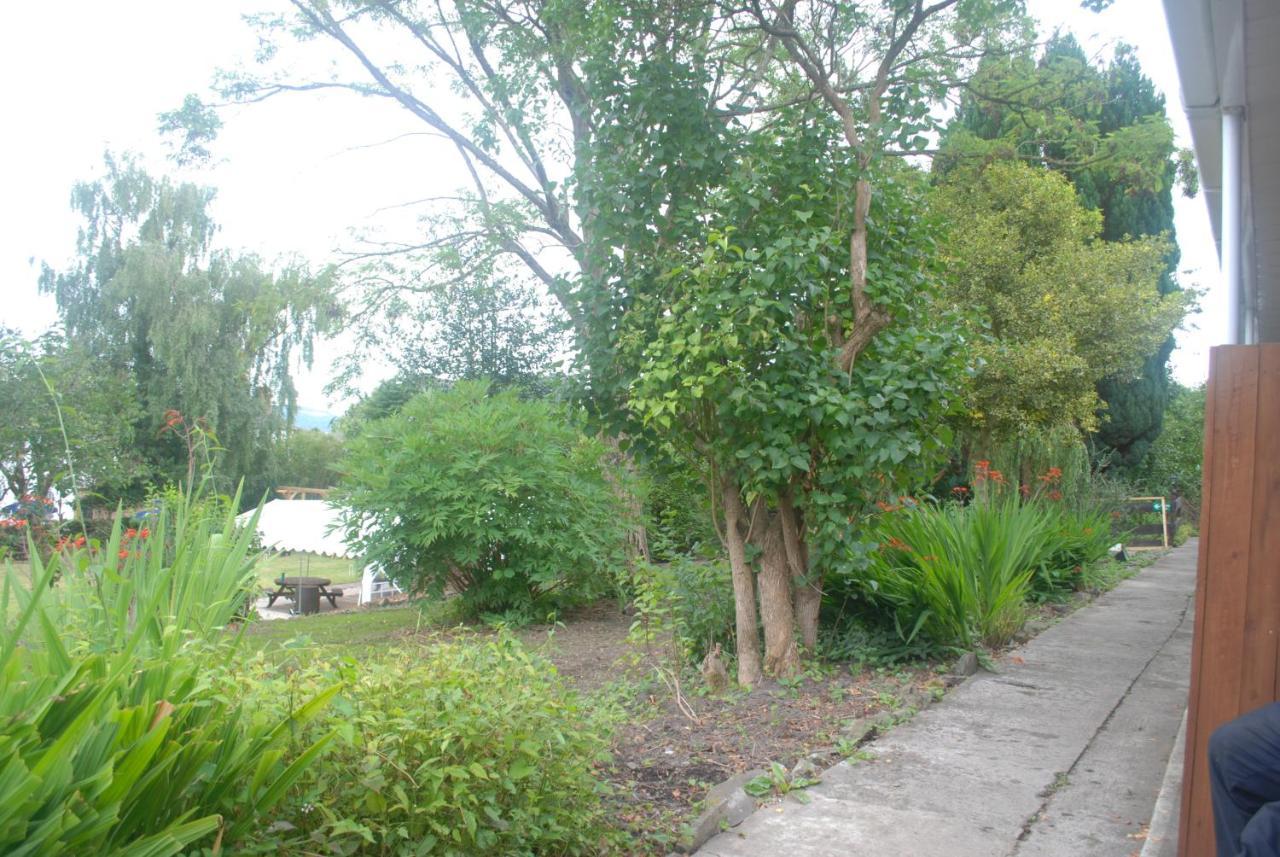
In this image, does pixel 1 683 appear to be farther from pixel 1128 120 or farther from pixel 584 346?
pixel 1128 120

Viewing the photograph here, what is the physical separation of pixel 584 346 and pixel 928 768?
3.50m

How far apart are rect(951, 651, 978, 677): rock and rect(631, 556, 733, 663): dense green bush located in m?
1.46

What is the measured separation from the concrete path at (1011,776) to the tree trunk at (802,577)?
3.25ft

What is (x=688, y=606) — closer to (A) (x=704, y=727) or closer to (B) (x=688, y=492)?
(B) (x=688, y=492)

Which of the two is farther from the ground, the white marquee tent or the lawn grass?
the white marquee tent

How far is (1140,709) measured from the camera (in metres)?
5.66

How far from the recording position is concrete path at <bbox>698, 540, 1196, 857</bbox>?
11.8 ft

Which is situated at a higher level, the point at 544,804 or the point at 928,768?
the point at 544,804

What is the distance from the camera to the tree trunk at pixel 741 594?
237 inches

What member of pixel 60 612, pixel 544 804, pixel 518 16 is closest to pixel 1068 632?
pixel 544 804

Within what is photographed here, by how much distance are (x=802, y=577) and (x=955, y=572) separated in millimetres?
1146

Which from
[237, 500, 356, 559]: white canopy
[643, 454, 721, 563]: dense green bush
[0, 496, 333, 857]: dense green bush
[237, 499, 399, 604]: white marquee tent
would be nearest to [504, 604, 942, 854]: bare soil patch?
[643, 454, 721, 563]: dense green bush

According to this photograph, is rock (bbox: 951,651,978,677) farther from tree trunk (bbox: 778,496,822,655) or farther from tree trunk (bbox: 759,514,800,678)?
tree trunk (bbox: 759,514,800,678)

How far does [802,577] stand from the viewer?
6203mm
